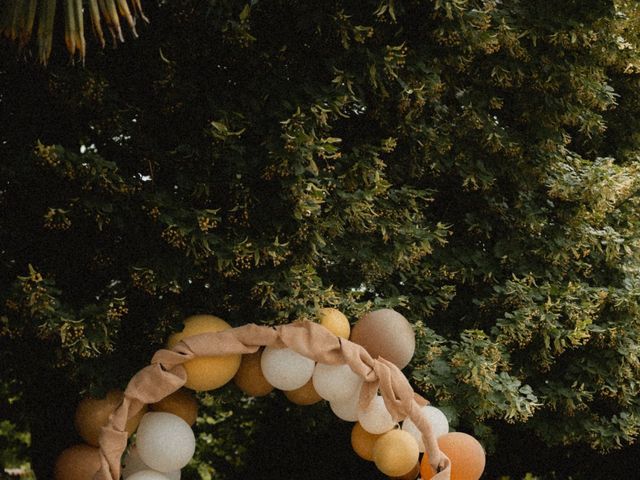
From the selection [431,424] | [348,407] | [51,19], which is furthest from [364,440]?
[51,19]

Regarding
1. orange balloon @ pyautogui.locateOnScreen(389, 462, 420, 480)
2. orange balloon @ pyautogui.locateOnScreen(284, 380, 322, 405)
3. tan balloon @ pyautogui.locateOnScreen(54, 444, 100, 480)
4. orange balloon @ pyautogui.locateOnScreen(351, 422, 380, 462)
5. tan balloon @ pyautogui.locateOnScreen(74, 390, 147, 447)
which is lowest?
orange balloon @ pyautogui.locateOnScreen(389, 462, 420, 480)

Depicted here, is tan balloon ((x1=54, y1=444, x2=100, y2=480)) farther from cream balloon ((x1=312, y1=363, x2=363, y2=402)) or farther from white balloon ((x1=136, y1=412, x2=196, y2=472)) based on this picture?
cream balloon ((x1=312, y1=363, x2=363, y2=402))

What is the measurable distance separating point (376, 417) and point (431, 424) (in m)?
0.31

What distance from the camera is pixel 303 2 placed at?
382 centimetres

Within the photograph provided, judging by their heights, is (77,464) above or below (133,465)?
above

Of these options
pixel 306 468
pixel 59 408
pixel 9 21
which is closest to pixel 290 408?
pixel 306 468

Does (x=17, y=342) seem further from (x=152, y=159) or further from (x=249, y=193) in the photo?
(x=249, y=193)

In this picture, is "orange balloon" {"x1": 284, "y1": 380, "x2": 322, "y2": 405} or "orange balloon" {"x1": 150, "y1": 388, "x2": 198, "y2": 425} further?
"orange balloon" {"x1": 284, "y1": 380, "x2": 322, "y2": 405}

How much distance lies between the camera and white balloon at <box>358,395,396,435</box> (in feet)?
12.0

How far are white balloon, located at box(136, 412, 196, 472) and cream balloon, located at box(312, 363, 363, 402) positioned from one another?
700 millimetres

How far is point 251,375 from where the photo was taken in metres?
3.81

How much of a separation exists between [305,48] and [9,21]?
160cm

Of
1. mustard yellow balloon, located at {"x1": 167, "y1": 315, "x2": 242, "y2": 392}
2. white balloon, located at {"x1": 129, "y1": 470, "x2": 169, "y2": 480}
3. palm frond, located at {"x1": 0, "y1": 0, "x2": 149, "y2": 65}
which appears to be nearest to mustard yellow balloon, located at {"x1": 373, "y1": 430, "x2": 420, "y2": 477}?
mustard yellow balloon, located at {"x1": 167, "y1": 315, "x2": 242, "y2": 392}

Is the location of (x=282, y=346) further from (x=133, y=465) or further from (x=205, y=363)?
(x=133, y=465)
